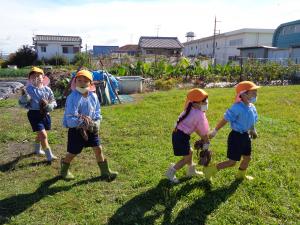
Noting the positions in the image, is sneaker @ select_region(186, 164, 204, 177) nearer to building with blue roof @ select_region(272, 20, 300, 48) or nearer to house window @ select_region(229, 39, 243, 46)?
building with blue roof @ select_region(272, 20, 300, 48)

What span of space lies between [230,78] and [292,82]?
11.0ft

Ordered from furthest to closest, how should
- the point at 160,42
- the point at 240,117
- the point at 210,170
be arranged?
the point at 160,42, the point at 210,170, the point at 240,117

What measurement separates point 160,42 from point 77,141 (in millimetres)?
48820

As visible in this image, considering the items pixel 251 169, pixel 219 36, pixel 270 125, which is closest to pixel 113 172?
pixel 251 169

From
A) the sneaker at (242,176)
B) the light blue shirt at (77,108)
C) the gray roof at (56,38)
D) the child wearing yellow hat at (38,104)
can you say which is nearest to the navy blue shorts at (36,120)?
the child wearing yellow hat at (38,104)

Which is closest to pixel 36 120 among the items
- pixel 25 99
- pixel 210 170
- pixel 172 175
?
pixel 25 99

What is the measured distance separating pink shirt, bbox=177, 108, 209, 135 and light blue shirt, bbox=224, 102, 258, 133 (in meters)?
0.34

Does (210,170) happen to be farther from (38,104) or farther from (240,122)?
(38,104)

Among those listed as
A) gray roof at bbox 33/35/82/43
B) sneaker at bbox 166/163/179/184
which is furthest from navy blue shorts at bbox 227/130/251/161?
gray roof at bbox 33/35/82/43

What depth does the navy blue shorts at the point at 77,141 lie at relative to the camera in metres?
4.52

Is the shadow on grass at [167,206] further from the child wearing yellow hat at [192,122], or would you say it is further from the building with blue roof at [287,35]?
the building with blue roof at [287,35]

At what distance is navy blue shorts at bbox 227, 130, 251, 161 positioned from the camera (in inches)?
173

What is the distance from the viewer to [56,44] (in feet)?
162

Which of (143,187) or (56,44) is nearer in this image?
(143,187)
